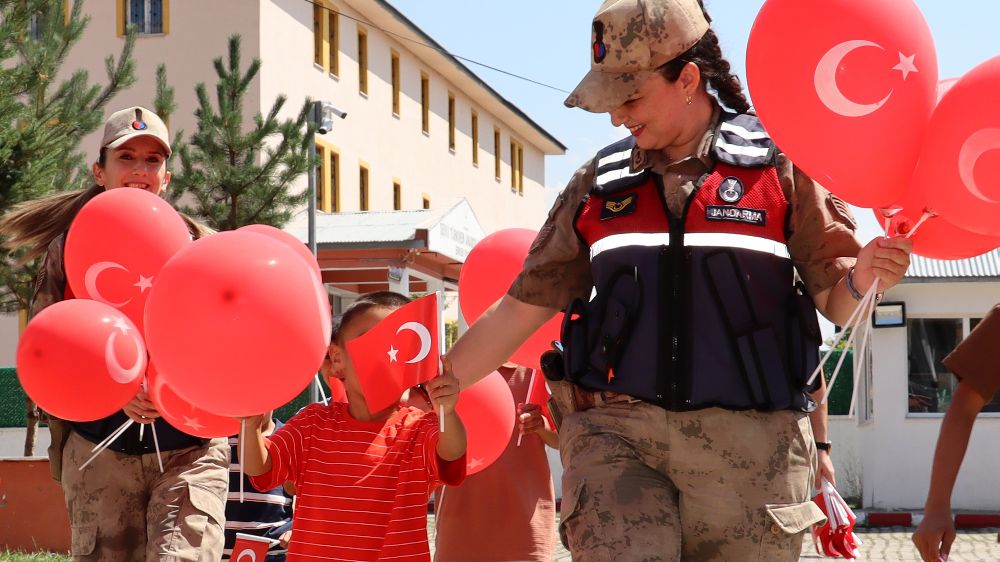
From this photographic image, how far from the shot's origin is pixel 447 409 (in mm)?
4223

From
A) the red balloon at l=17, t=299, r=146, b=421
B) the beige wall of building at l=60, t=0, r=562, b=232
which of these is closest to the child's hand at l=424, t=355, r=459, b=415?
the red balloon at l=17, t=299, r=146, b=421

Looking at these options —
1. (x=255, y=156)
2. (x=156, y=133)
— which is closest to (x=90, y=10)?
(x=255, y=156)

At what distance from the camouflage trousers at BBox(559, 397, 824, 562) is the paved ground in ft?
27.7

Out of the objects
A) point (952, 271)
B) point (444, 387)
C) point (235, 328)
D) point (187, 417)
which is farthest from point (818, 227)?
point (952, 271)

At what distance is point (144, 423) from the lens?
16.6 feet

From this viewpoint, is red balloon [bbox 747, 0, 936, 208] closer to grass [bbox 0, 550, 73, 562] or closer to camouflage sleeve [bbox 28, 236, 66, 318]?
camouflage sleeve [bbox 28, 236, 66, 318]

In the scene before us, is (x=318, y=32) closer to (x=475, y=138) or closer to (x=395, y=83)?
(x=395, y=83)

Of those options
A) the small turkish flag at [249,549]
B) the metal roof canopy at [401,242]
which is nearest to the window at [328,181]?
the metal roof canopy at [401,242]

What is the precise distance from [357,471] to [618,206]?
4.72ft

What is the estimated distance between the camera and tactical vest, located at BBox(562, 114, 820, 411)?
3.59 m

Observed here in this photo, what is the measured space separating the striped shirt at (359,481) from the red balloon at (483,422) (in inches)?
18.7

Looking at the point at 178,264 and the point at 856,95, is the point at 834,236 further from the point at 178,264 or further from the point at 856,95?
the point at 178,264

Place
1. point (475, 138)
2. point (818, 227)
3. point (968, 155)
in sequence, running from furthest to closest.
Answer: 1. point (475, 138)
2. point (818, 227)
3. point (968, 155)

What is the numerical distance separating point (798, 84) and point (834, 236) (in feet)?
1.53
